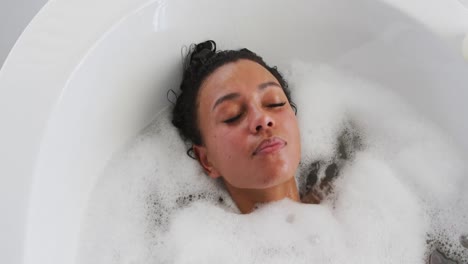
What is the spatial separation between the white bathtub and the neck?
1.00 ft

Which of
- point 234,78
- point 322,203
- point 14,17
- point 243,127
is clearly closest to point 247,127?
point 243,127

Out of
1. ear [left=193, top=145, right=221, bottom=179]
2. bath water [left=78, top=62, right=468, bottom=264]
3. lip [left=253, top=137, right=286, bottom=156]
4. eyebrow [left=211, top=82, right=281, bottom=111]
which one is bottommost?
bath water [left=78, top=62, right=468, bottom=264]

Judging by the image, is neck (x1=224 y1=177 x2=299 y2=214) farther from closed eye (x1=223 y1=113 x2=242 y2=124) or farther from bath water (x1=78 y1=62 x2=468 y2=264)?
closed eye (x1=223 y1=113 x2=242 y2=124)

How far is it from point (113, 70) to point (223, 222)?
423mm

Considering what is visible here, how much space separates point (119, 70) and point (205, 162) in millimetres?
289

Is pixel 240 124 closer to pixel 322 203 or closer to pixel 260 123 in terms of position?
pixel 260 123

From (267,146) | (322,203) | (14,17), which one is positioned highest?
(14,17)

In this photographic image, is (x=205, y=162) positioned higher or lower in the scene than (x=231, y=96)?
lower

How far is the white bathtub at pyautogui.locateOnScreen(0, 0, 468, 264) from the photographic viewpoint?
1.00 metres

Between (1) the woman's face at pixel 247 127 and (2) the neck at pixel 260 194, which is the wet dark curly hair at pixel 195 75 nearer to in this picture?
(1) the woman's face at pixel 247 127

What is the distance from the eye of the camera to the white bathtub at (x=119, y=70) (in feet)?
3.29

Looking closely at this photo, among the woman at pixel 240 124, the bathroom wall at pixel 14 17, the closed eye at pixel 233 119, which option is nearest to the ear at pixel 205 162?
the woman at pixel 240 124

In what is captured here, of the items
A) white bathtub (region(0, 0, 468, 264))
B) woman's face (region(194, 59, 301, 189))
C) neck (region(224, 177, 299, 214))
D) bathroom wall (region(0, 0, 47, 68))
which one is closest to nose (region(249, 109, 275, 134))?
woman's face (region(194, 59, 301, 189))

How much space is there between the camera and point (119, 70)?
120 centimetres
